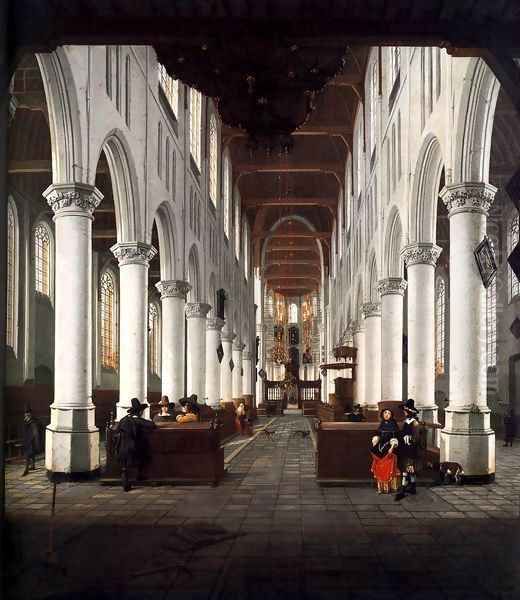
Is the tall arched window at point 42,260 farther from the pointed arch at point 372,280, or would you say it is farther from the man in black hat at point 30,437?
the pointed arch at point 372,280

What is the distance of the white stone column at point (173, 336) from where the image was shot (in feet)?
66.8

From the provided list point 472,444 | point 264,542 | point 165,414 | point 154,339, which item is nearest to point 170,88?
point 165,414

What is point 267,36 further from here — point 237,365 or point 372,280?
point 237,365

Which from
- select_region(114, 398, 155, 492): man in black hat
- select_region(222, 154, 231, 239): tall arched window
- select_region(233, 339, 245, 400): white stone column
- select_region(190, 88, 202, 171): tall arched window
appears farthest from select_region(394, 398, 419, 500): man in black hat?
select_region(233, 339, 245, 400): white stone column

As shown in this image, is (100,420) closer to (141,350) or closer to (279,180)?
(141,350)

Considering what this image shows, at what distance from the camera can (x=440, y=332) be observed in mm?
32031

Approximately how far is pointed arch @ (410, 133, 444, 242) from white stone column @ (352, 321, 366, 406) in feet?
34.5

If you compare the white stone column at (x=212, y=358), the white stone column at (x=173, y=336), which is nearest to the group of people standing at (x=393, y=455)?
the white stone column at (x=173, y=336)

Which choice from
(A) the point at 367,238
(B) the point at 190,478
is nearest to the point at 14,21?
(B) the point at 190,478

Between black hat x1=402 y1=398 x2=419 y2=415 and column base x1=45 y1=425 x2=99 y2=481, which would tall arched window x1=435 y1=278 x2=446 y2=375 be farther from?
column base x1=45 y1=425 x2=99 y2=481

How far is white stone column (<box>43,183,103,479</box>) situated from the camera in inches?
487

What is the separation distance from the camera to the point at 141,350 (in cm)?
1628

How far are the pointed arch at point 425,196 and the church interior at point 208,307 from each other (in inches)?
2.0

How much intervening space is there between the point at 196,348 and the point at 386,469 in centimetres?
1404
